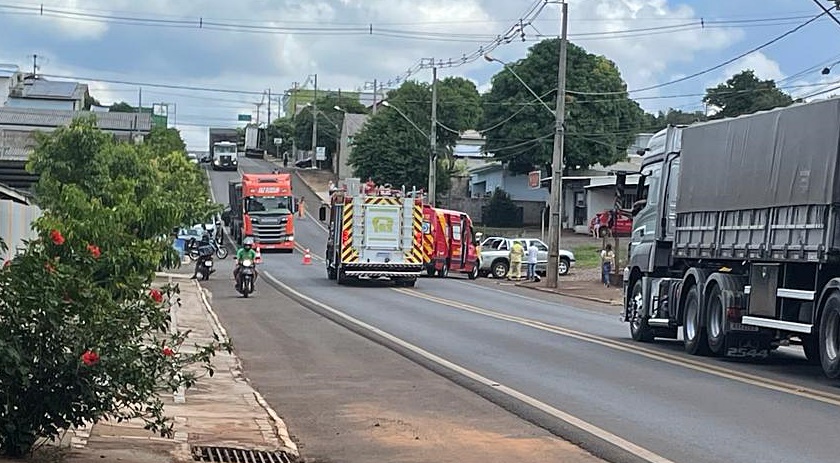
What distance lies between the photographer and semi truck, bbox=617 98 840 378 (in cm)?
1548

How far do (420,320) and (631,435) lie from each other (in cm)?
1506

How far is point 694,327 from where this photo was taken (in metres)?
19.5

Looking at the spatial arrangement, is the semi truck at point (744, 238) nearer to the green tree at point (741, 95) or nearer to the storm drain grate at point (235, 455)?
the storm drain grate at point (235, 455)

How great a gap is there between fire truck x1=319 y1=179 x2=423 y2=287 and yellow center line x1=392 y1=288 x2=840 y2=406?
8.09 metres

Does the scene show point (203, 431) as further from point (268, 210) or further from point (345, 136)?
point (345, 136)

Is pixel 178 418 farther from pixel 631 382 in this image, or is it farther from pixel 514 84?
pixel 514 84

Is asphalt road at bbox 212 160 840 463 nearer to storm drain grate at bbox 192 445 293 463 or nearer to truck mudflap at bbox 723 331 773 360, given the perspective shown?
truck mudflap at bbox 723 331 773 360

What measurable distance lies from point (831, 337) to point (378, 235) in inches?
974

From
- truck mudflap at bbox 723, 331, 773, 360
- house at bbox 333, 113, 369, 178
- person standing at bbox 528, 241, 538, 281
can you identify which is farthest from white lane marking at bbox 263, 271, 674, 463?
house at bbox 333, 113, 369, 178

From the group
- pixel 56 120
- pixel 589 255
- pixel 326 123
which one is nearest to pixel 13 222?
pixel 589 255

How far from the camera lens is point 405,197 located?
39.6 metres

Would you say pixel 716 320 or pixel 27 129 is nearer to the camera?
pixel 716 320

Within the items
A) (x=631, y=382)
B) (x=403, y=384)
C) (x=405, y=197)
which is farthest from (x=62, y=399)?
(x=405, y=197)

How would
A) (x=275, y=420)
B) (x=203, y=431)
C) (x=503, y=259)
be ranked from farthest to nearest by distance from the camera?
1. (x=503, y=259)
2. (x=275, y=420)
3. (x=203, y=431)
